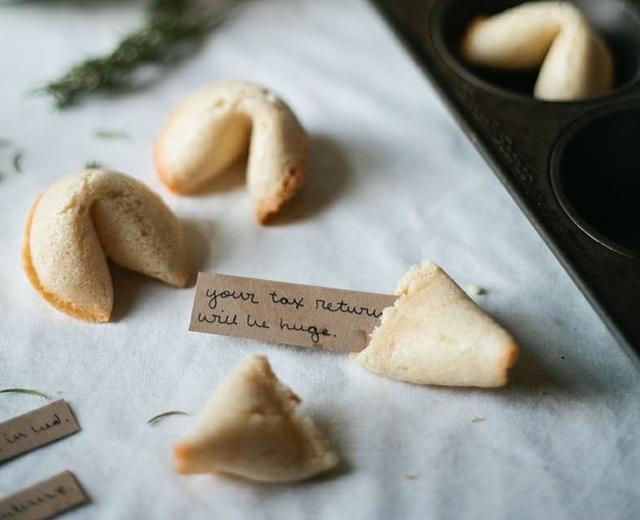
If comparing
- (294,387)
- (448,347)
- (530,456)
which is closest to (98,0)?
(294,387)

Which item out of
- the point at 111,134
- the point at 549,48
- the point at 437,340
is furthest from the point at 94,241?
the point at 549,48

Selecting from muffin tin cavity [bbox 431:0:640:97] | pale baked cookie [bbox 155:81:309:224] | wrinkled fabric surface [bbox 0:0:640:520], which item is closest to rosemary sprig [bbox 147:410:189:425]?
wrinkled fabric surface [bbox 0:0:640:520]

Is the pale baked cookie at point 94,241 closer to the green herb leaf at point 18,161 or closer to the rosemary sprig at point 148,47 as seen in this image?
the green herb leaf at point 18,161

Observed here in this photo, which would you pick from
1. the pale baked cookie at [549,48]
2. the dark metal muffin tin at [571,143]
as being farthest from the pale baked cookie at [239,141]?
the pale baked cookie at [549,48]

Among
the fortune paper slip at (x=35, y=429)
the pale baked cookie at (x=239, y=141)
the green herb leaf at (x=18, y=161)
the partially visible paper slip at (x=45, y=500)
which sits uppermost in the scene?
the pale baked cookie at (x=239, y=141)

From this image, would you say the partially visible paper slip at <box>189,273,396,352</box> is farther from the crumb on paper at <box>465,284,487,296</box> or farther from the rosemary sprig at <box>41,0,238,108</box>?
the rosemary sprig at <box>41,0,238,108</box>

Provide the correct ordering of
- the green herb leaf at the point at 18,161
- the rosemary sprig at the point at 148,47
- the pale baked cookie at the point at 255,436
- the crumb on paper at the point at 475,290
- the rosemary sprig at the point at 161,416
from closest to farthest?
the pale baked cookie at the point at 255,436 → the rosemary sprig at the point at 161,416 → the crumb on paper at the point at 475,290 → the green herb leaf at the point at 18,161 → the rosemary sprig at the point at 148,47

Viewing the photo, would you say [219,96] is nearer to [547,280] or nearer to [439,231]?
[439,231]
